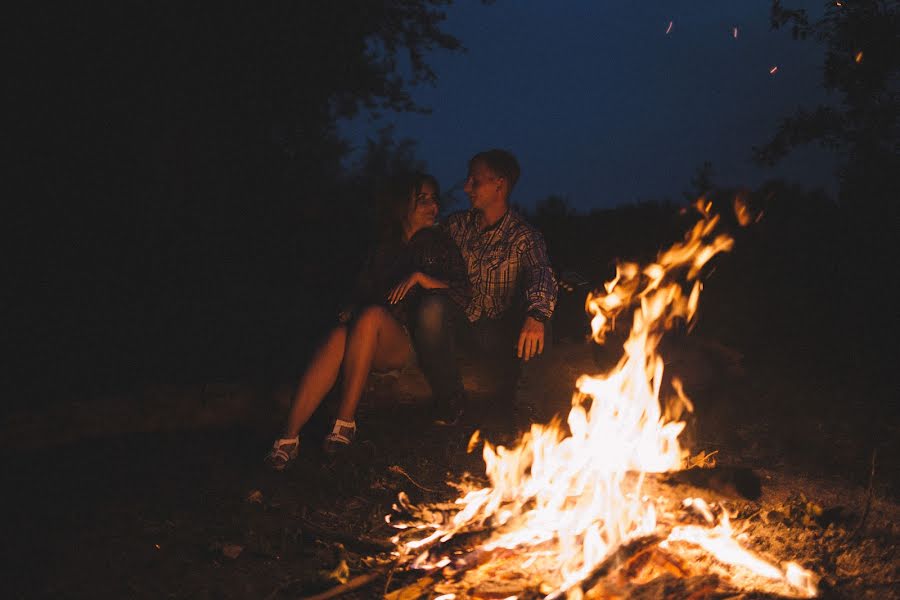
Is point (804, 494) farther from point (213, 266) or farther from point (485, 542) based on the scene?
point (213, 266)

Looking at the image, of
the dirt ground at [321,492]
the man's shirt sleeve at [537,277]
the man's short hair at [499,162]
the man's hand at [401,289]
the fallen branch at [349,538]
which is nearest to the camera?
the dirt ground at [321,492]

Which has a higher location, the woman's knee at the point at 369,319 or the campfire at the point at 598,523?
the woman's knee at the point at 369,319

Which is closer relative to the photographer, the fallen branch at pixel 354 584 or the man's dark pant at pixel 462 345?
the fallen branch at pixel 354 584

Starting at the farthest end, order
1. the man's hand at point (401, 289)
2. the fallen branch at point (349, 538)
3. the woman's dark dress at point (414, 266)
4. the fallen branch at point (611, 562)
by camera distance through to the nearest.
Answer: the woman's dark dress at point (414, 266), the man's hand at point (401, 289), the fallen branch at point (349, 538), the fallen branch at point (611, 562)

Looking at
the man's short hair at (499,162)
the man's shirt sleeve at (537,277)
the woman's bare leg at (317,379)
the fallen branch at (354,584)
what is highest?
the man's short hair at (499,162)

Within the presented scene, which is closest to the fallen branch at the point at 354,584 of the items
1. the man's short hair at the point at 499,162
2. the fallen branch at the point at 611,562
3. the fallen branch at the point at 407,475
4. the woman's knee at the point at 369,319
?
the fallen branch at the point at 611,562

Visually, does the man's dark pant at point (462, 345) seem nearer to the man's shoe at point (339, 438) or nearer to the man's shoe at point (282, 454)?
the man's shoe at point (339, 438)

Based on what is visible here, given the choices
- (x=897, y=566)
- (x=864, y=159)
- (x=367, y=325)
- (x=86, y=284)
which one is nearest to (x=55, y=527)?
(x=367, y=325)

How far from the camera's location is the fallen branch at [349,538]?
3.09m

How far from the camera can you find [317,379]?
3.98 metres

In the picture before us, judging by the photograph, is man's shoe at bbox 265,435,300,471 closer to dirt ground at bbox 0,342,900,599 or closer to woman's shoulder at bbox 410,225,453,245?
dirt ground at bbox 0,342,900,599

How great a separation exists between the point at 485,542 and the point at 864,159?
18.9 feet

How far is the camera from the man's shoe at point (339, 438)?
405 cm

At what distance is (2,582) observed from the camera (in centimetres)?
268
